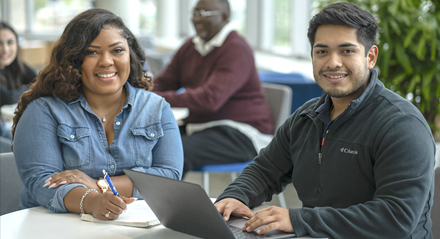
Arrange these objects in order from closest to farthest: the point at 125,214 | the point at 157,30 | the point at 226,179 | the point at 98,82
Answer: the point at 125,214 → the point at 98,82 → the point at 226,179 → the point at 157,30

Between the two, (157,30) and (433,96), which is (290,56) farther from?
(157,30)

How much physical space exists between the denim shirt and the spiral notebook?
15cm

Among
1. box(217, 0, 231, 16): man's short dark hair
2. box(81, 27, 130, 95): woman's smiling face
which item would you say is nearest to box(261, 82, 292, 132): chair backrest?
box(217, 0, 231, 16): man's short dark hair

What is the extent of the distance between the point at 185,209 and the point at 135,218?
25cm

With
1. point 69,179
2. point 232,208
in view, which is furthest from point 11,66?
point 232,208

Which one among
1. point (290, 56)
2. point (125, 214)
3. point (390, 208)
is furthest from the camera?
point (290, 56)

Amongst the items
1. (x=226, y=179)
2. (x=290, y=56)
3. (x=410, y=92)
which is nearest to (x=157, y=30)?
(x=290, y=56)

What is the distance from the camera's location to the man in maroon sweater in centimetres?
296

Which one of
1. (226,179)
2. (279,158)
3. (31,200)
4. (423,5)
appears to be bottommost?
(226,179)

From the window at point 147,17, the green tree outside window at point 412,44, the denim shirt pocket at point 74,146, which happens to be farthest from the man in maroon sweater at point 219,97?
the window at point 147,17

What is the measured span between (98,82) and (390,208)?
3.41ft

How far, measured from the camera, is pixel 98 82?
68.2 inches

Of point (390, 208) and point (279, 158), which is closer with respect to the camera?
point (390, 208)

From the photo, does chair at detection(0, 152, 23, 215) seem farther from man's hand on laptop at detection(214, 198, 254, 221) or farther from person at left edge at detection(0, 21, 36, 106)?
person at left edge at detection(0, 21, 36, 106)
